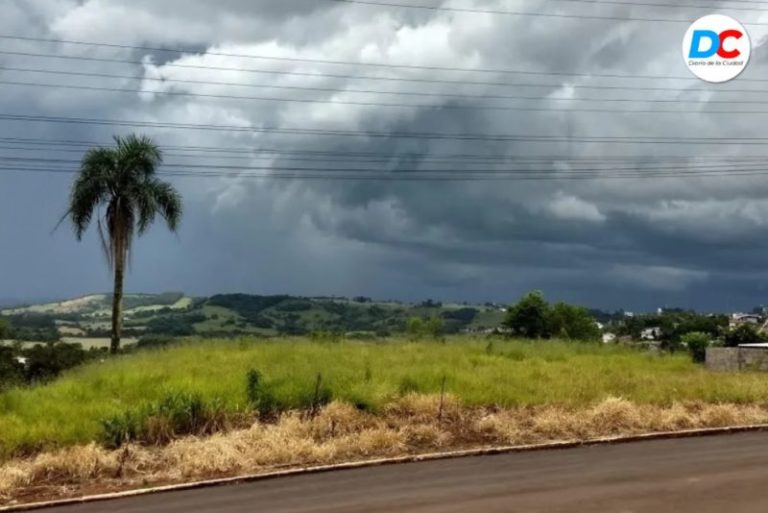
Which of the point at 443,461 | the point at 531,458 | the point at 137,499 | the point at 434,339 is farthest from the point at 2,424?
the point at 434,339

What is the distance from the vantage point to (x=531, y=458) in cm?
1580

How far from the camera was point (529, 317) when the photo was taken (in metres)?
54.4

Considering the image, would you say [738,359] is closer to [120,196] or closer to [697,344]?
[697,344]

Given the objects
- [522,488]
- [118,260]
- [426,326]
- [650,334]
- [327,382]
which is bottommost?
[650,334]

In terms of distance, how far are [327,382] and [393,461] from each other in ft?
17.7

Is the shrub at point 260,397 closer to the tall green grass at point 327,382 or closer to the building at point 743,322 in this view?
the tall green grass at point 327,382

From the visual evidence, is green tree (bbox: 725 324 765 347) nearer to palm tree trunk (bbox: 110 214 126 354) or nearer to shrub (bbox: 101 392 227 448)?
palm tree trunk (bbox: 110 214 126 354)

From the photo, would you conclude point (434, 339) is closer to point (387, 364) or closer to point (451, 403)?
point (387, 364)

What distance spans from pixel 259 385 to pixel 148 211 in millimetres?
13903

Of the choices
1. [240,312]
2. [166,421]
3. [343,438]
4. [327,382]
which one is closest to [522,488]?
[343,438]

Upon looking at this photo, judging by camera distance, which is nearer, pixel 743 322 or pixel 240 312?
pixel 743 322

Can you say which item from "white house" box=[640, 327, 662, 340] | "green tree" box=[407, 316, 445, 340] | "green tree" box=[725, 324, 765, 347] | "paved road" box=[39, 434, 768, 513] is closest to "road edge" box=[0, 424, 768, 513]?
"paved road" box=[39, 434, 768, 513]

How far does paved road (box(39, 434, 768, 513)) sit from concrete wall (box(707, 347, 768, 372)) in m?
18.5

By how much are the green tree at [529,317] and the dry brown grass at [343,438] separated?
3269 cm
